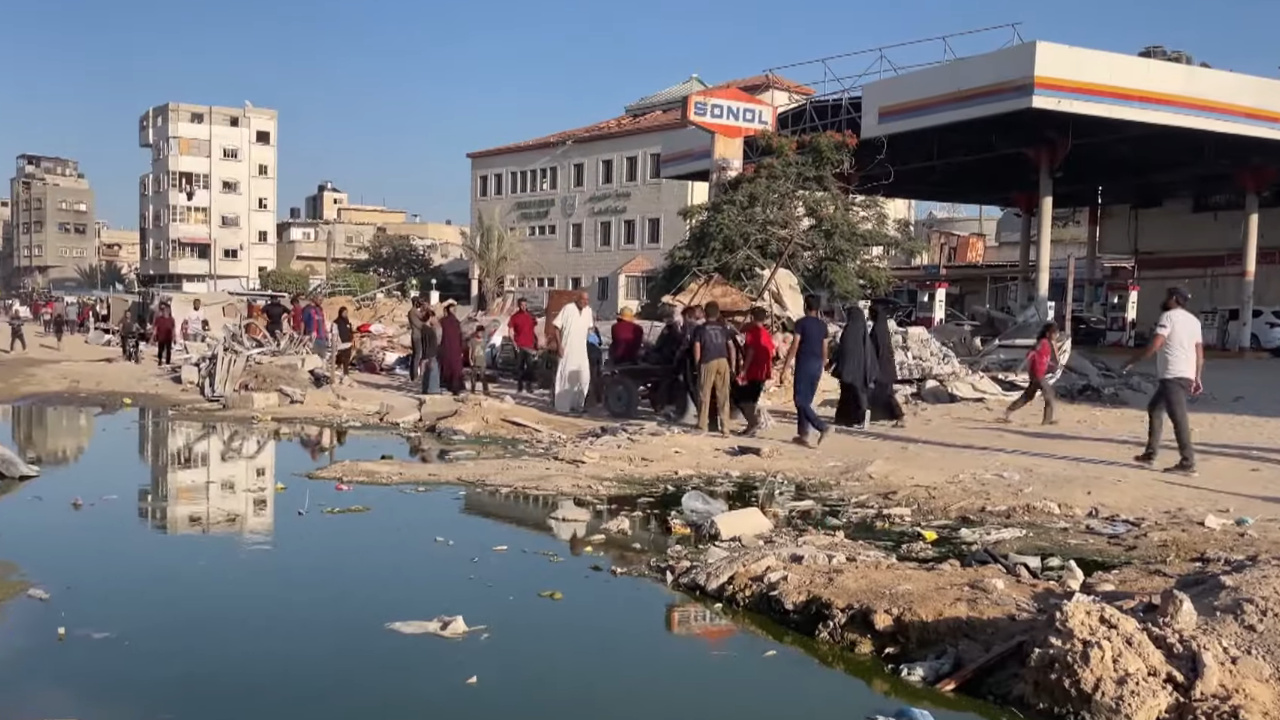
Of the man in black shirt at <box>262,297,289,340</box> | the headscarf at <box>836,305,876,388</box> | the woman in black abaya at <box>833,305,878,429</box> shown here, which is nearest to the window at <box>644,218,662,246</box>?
the man in black shirt at <box>262,297,289,340</box>

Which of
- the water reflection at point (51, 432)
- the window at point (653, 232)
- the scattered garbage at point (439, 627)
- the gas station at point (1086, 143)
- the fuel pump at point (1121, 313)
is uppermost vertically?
the gas station at point (1086, 143)

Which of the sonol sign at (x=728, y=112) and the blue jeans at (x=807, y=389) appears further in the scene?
the sonol sign at (x=728, y=112)

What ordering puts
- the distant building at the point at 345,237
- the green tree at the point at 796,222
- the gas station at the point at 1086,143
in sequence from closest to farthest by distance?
the gas station at the point at 1086,143 → the green tree at the point at 796,222 → the distant building at the point at 345,237

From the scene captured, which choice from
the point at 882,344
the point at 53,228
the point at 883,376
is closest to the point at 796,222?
the point at 883,376

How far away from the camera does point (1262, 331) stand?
3294cm

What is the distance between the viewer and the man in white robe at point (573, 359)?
15383mm

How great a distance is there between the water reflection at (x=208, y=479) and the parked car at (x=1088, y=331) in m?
30.1

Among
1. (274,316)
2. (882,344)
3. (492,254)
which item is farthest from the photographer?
(492,254)

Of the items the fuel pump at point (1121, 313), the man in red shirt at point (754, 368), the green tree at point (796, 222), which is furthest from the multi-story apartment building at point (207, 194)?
the man in red shirt at point (754, 368)

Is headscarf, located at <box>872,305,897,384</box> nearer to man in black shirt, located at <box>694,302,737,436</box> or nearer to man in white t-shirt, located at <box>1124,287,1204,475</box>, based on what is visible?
man in black shirt, located at <box>694,302,737,436</box>

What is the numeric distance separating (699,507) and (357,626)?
11.5ft

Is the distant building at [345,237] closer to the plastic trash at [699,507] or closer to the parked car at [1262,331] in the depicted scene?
the parked car at [1262,331]

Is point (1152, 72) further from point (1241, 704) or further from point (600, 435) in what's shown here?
point (1241, 704)

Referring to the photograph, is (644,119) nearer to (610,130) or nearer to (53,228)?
(610,130)
